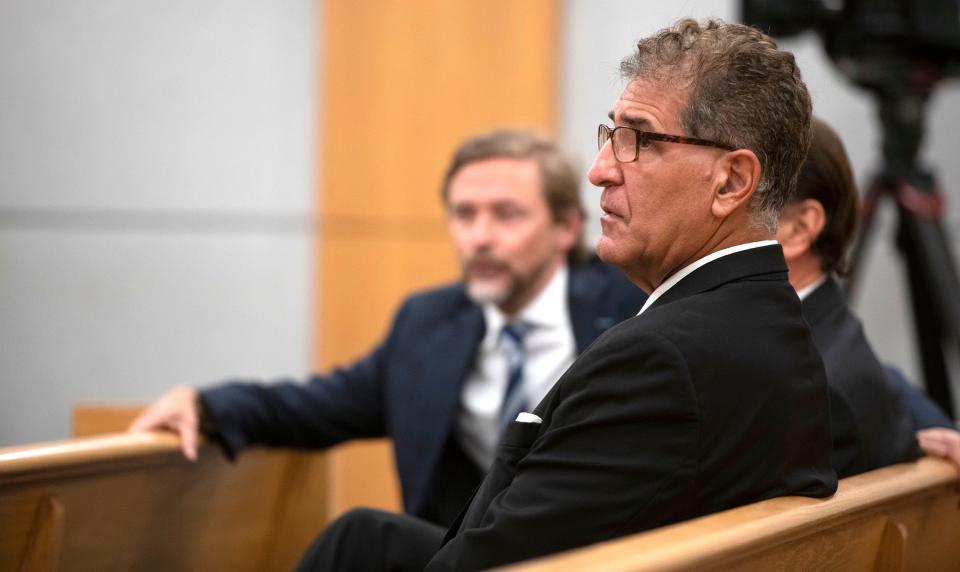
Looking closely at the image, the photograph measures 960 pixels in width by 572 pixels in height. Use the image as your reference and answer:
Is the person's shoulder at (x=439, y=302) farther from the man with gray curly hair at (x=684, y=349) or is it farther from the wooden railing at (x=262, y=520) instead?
the man with gray curly hair at (x=684, y=349)

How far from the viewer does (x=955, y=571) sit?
5.49ft

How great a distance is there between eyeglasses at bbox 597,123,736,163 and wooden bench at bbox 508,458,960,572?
39cm

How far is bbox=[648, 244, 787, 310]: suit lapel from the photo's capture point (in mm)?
1248

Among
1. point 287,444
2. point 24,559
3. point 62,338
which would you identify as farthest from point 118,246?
point 24,559

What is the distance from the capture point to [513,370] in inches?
91.8

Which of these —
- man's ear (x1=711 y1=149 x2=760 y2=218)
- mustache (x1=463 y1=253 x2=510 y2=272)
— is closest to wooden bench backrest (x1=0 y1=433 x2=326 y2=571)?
mustache (x1=463 y1=253 x2=510 y2=272)

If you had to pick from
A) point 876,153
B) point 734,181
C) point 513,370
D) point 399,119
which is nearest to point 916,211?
point 513,370

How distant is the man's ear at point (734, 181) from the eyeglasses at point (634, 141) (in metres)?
0.02

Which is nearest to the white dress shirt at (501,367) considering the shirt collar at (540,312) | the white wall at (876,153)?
the shirt collar at (540,312)

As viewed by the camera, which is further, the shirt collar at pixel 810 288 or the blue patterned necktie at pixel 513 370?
the blue patterned necktie at pixel 513 370

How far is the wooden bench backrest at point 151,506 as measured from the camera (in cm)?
160

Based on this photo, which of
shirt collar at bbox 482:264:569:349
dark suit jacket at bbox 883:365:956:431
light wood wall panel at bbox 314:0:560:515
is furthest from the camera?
light wood wall panel at bbox 314:0:560:515

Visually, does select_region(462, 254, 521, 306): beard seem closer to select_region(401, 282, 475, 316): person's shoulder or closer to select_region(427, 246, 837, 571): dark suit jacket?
select_region(401, 282, 475, 316): person's shoulder

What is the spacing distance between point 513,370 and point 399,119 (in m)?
1.87
